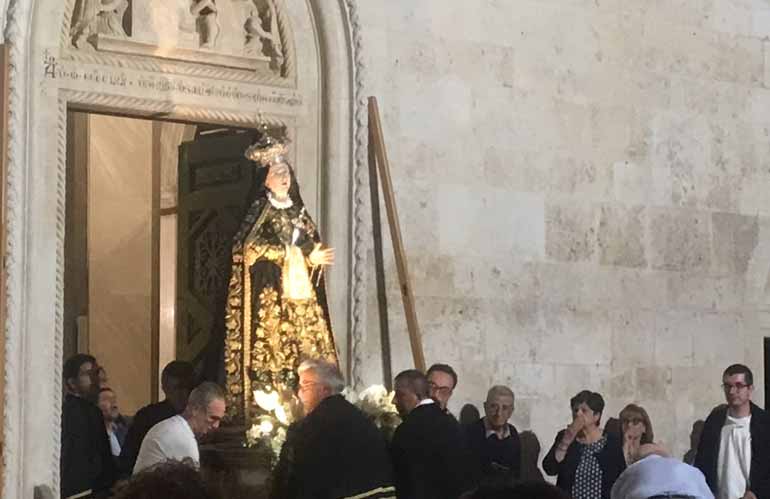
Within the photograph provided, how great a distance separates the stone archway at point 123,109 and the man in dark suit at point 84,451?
15 cm

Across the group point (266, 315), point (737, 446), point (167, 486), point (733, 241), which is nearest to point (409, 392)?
point (266, 315)

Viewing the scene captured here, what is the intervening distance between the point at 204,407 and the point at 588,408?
115 inches

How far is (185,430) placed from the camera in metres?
7.44

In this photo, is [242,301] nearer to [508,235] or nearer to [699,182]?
[508,235]

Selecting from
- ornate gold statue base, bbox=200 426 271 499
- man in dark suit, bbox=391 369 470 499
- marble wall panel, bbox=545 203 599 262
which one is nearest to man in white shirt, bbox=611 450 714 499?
man in dark suit, bbox=391 369 470 499

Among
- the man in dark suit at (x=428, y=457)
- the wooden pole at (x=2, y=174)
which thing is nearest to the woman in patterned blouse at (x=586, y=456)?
the man in dark suit at (x=428, y=457)

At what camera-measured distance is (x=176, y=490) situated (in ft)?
10.8

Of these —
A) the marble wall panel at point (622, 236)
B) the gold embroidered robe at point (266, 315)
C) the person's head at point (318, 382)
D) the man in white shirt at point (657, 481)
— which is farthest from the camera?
the marble wall panel at point (622, 236)

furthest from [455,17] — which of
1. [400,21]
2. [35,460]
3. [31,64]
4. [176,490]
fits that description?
[176,490]

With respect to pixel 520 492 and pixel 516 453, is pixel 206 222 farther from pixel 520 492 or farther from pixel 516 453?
pixel 520 492

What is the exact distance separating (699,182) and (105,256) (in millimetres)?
4222

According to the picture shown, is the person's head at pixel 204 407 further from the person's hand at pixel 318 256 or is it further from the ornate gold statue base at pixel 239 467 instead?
the person's hand at pixel 318 256

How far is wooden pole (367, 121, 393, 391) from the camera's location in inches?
396

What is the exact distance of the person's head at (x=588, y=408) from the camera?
974 cm
